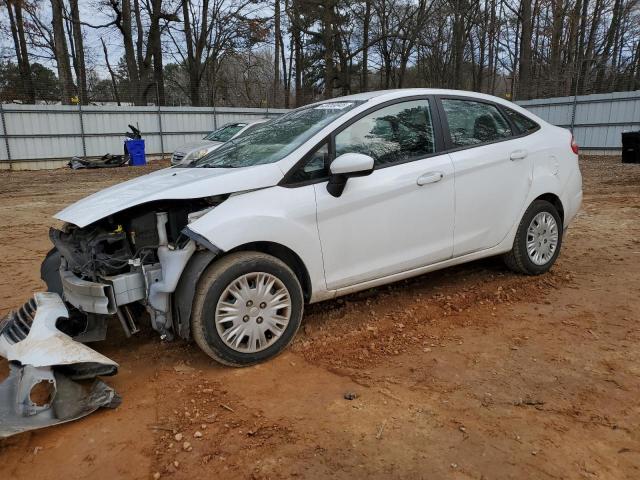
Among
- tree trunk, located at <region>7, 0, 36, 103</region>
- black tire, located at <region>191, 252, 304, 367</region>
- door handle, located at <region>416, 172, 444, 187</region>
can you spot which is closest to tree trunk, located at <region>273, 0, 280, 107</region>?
tree trunk, located at <region>7, 0, 36, 103</region>

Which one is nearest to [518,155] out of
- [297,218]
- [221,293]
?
[297,218]

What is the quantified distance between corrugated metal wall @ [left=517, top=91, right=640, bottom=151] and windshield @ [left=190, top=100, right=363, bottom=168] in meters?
17.2

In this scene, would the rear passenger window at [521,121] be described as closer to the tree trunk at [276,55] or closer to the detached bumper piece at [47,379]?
the detached bumper piece at [47,379]

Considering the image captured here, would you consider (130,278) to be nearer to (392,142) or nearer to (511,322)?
(392,142)

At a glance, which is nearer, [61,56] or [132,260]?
[132,260]

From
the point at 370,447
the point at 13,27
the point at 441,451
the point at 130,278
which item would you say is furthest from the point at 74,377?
the point at 13,27

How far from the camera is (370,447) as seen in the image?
2.38 meters

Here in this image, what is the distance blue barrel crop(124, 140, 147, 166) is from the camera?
730 inches

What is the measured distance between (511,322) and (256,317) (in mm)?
1990

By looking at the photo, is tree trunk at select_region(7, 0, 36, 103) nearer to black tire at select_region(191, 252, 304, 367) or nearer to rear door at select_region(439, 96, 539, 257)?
rear door at select_region(439, 96, 539, 257)

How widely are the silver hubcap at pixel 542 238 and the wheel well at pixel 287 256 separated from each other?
7.52 ft

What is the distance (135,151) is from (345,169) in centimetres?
1731

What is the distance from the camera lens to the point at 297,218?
10.6ft

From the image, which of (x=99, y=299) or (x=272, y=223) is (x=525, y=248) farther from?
(x=99, y=299)
